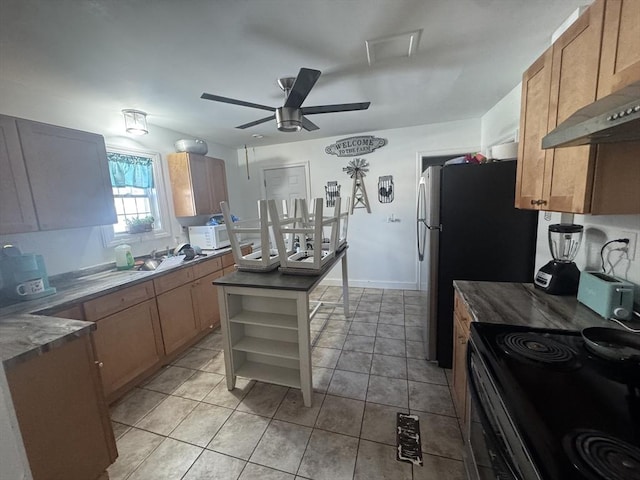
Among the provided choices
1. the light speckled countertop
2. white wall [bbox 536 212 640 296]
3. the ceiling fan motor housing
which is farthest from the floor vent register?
the ceiling fan motor housing

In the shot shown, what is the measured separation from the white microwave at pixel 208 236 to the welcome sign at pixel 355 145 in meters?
2.13

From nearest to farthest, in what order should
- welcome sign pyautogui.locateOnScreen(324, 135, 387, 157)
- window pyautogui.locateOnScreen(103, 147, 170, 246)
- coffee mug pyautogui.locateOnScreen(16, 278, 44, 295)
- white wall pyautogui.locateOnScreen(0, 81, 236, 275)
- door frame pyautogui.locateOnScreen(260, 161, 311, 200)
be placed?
coffee mug pyautogui.locateOnScreen(16, 278, 44, 295) < white wall pyautogui.locateOnScreen(0, 81, 236, 275) < window pyautogui.locateOnScreen(103, 147, 170, 246) < welcome sign pyautogui.locateOnScreen(324, 135, 387, 157) < door frame pyautogui.locateOnScreen(260, 161, 311, 200)

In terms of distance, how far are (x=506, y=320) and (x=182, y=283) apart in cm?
274

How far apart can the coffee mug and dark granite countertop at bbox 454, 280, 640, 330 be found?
9.35 ft

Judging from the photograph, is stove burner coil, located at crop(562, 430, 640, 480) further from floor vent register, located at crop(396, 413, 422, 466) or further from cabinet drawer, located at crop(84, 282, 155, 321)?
cabinet drawer, located at crop(84, 282, 155, 321)

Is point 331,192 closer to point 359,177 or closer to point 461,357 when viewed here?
point 359,177

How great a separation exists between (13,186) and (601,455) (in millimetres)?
3045

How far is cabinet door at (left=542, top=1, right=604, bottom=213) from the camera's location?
1.04 m

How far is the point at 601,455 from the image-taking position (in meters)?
0.62

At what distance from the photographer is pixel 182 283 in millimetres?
2676

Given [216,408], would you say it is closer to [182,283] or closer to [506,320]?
[182,283]

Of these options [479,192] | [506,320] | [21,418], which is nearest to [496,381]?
[506,320]

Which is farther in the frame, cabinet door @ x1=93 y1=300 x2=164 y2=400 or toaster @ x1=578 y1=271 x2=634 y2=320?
cabinet door @ x1=93 y1=300 x2=164 y2=400

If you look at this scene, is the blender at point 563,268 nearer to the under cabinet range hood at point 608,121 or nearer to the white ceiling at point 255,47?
the under cabinet range hood at point 608,121
